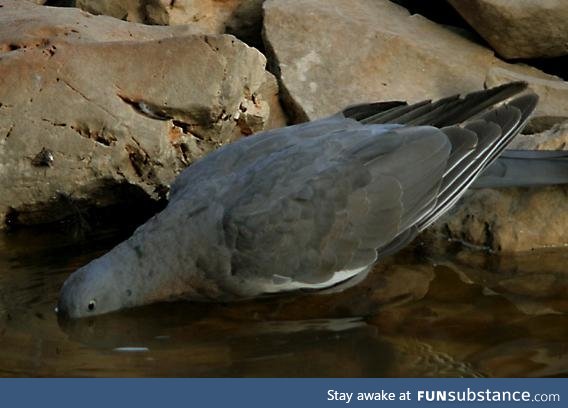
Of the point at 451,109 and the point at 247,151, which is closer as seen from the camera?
the point at 247,151

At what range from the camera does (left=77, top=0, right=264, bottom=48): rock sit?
26.2 ft

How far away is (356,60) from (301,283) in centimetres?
278

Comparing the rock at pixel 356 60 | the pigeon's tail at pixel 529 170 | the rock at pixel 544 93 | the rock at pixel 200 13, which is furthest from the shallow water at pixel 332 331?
the rock at pixel 200 13

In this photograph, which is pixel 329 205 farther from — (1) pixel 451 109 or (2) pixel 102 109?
(2) pixel 102 109

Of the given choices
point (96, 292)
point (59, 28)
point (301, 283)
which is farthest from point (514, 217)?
point (59, 28)

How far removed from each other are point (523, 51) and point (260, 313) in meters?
3.44

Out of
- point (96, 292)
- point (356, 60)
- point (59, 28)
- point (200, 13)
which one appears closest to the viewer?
point (96, 292)

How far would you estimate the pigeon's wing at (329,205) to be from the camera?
512cm

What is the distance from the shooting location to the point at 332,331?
490cm

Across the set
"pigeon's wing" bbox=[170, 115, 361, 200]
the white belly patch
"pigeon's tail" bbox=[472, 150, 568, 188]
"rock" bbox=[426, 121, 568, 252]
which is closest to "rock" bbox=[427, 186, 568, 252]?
"rock" bbox=[426, 121, 568, 252]

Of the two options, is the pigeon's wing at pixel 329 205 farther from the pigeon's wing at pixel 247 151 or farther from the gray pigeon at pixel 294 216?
the pigeon's wing at pixel 247 151

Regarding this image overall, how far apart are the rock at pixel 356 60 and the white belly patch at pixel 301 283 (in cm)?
222

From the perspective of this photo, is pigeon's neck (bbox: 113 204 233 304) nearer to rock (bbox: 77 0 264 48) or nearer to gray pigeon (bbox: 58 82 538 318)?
gray pigeon (bbox: 58 82 538 318)

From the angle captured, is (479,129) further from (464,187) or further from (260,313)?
(260,313)
